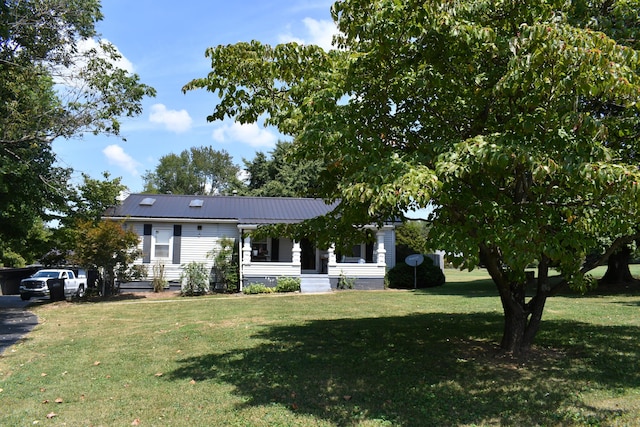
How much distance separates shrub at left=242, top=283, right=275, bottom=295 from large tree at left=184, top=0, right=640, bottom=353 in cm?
1420

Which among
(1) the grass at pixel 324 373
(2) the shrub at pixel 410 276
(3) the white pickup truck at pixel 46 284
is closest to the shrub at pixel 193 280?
(3) the white pickup truck at pixel 46 284

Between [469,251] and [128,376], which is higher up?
[469,251]

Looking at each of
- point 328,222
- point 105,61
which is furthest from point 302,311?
point 105,61

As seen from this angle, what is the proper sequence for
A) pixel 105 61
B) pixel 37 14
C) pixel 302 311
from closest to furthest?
pixel 37 14, pixel 105 61, pixel 302 311

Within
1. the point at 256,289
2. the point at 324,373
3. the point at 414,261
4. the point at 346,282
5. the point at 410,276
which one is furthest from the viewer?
the point at 410,276

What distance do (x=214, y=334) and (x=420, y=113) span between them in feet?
21.2

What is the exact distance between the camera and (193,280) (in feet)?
69.6

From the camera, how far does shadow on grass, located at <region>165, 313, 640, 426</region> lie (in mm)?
5336

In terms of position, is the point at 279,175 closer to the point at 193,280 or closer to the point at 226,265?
the point at 226,265

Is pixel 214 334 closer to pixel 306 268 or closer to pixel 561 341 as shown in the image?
pixel 561 341

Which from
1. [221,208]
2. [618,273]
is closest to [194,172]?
[221,208]

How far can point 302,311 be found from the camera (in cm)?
1478

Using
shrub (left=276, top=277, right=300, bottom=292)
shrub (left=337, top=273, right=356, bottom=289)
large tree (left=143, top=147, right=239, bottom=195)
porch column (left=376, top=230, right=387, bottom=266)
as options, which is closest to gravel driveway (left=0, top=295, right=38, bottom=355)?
shrub (left=276, top=277, right=300, bottom=292)

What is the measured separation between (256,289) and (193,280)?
2681mm
